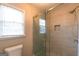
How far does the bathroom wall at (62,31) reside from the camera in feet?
3.99

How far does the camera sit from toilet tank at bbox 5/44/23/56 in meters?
1.18

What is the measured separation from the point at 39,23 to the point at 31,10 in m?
0.17

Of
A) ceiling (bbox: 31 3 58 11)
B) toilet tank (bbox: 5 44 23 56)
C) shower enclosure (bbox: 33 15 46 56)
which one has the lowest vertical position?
toilet tank (bbox: 5 44 23 56)

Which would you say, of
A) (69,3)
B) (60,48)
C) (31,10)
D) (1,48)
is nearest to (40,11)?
(31,10)

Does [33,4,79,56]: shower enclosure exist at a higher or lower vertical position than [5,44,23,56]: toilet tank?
higher

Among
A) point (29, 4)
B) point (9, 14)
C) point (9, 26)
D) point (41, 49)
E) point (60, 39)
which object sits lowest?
point (41, 49)

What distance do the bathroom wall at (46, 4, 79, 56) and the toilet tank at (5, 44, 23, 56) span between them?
30 centimetres

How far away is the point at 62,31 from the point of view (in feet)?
4.08

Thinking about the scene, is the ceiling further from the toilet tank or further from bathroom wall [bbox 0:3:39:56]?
the toilet tank

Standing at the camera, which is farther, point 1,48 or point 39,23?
point 39,23

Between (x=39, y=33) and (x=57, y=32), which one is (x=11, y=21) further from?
(x=57, y=32)

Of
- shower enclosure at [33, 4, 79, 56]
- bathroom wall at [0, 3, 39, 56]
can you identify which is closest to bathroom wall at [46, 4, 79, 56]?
shower enclosure at [33, 4, 79, 56]

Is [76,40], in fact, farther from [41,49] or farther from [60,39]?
[41,49]

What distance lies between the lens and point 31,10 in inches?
49.5
